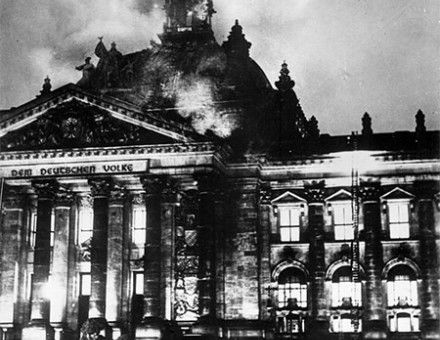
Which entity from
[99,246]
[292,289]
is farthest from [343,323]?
[99,246]

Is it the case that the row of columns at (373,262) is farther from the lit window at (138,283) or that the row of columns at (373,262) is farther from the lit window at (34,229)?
the lit window at (34,229)

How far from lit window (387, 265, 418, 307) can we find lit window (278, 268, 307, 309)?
4.74 m

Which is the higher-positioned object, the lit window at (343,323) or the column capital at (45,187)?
the column capital at (45,187)

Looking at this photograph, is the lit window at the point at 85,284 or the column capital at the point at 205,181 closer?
the column capital at the point at 205,181

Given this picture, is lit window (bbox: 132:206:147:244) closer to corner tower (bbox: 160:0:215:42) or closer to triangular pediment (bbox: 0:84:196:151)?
triangular pediment (bbox: 0:84:196:151)

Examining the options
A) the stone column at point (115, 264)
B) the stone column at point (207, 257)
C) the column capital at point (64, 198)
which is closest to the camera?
the stone column at point (207, 257)

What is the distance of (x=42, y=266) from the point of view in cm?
4344

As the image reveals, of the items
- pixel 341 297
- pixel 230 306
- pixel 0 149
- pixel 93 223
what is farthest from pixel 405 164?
pixel 0 149

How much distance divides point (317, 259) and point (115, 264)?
11.2 m

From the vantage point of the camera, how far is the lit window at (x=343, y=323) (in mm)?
44406

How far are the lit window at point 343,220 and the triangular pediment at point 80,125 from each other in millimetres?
9670

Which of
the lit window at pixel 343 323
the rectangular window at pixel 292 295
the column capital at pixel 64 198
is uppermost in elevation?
the column capital at pixel 64 198

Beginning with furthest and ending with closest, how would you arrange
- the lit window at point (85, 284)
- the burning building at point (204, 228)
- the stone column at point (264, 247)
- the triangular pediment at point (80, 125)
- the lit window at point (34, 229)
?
the lit window at point (34, 229) < the lit window at point (85, 284) < the stone column at point (264, 247) < the triangular pediment at point (80, 125) < the burning building at point (204, 228)

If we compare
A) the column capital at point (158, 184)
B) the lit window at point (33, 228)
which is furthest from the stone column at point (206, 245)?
the lit window at point (33, 228)
